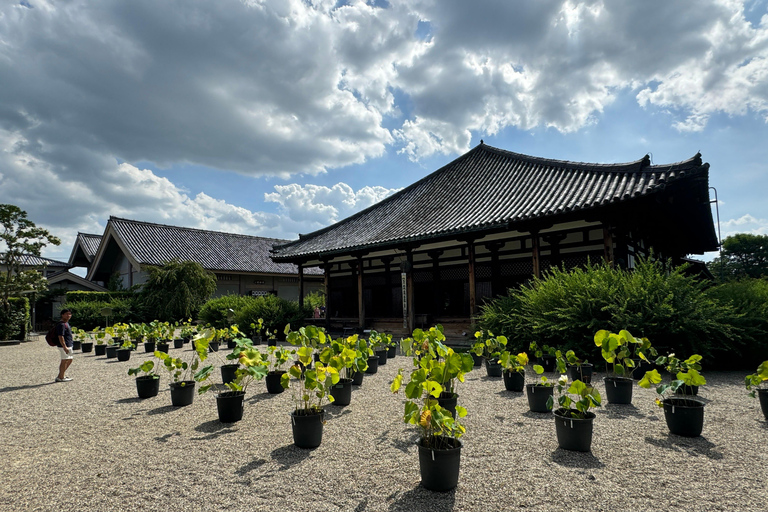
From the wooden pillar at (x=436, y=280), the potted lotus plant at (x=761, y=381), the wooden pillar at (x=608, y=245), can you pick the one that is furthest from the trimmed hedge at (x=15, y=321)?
the potted lotus plant at (x=761, y=381)

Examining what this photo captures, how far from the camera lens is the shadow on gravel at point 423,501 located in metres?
2.70

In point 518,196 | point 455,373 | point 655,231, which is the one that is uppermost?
point 518,196

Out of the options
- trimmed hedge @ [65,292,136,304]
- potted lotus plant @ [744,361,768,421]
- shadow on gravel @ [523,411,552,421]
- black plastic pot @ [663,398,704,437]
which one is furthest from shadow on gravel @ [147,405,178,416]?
trimmed hedge @ [65,292,136,304]

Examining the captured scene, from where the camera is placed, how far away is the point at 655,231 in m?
13.0

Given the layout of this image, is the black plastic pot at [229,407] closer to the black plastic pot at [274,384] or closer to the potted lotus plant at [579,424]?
the black plastic pot at [274,384]

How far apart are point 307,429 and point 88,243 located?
32711mm

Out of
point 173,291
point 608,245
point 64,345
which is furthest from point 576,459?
point 173,291

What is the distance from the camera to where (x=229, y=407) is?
473cm

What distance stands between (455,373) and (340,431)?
154 centimetres

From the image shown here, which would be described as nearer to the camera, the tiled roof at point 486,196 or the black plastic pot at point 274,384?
the black plastic pot at point 274,384

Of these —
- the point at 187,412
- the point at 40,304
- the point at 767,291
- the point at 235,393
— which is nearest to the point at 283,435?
the point at 235,393

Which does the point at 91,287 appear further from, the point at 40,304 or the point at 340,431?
the point at 340,431

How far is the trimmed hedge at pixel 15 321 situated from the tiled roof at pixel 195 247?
21.7 ft

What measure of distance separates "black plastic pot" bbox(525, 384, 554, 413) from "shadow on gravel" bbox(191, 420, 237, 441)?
135 inches
